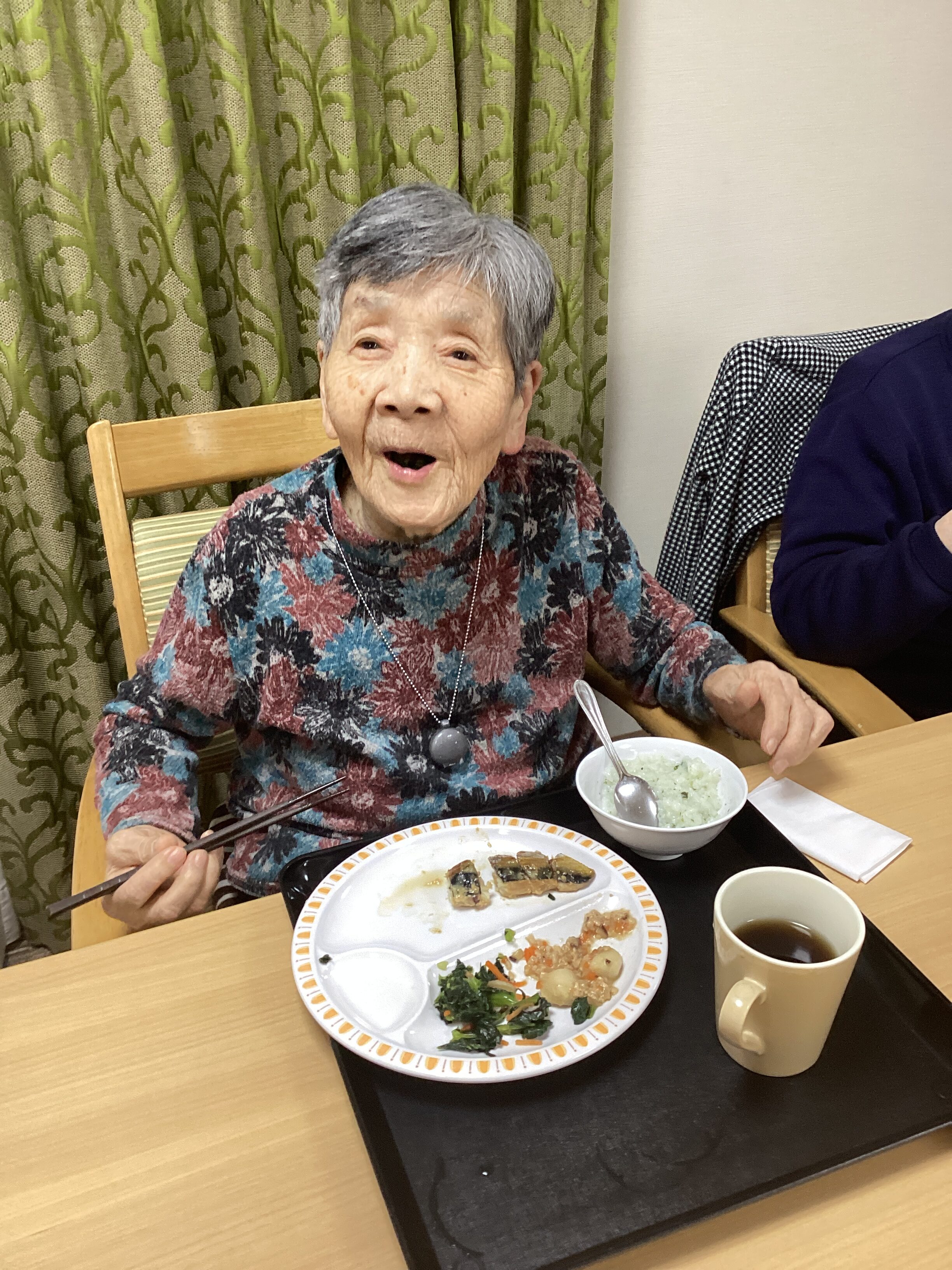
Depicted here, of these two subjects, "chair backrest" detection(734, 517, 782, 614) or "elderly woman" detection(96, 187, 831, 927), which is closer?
"elderly woman" detection(96, 187, 831, 927)

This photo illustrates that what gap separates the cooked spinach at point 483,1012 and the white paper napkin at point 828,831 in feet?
1.21

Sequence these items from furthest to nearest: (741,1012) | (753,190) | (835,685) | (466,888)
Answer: (753,190) → (835,685) → (466,888) → (741,1012)

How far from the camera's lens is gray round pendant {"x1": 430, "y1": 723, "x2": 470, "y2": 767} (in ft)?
3.85

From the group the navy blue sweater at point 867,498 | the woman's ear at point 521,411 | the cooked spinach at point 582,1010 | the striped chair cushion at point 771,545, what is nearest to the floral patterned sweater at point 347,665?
the woman's ear at point 521,411

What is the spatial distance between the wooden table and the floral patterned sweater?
0.28 metres

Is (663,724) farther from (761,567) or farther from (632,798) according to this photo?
(761,567)

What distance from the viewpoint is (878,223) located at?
2398 mm

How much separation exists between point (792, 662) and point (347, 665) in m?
0.80

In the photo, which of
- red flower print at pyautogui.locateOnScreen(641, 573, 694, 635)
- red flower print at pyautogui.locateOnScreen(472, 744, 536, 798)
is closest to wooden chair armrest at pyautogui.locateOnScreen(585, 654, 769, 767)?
red flower print at pyautogui.locateOnScreen(641, 573, 694, 635)

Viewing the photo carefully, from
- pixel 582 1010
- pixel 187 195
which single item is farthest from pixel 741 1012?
pixel 187 195

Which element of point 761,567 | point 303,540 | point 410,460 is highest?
point 410,460

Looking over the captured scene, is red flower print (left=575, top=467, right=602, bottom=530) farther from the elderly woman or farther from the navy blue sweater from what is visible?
the navy blue sweater

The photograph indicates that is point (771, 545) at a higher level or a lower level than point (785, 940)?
lower

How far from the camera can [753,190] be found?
2.20 metres
